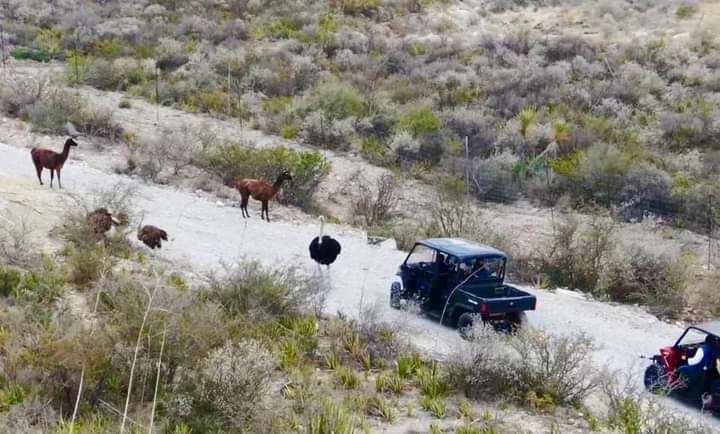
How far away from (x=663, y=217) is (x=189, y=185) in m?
11.2

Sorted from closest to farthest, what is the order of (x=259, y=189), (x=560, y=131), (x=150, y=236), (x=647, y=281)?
(x=150, y=236), (x=647, y=281), (x=259, y=189), (x=560, y=131)

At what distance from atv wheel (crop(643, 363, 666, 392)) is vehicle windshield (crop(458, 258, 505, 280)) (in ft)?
9.09

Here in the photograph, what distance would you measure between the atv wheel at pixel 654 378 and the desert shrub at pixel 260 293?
4484 millimetres

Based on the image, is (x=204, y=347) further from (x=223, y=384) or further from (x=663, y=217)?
(x=663, y=217)

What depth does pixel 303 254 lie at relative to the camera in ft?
50.3

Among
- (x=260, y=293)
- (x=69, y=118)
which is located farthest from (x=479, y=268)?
(x=69, y=118)

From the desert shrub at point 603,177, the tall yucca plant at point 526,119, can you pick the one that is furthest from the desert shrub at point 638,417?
the tall yucca plant at point 526,119

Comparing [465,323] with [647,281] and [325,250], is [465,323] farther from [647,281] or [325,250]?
[647,281]

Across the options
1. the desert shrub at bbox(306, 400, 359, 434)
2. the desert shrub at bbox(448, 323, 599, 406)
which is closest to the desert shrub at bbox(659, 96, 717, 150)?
the desert shrub at bbox(448, 323, 599, 406)

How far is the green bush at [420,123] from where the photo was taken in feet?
81.1

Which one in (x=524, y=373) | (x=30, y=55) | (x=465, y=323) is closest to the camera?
(x=524, y=373)

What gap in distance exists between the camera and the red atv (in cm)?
989

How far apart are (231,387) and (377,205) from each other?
11114 millimetres

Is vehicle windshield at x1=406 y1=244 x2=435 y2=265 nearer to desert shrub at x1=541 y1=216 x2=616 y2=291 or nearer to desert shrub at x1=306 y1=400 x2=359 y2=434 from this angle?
desert shrub at x1=541 y1=216 x2=616 y2=291
